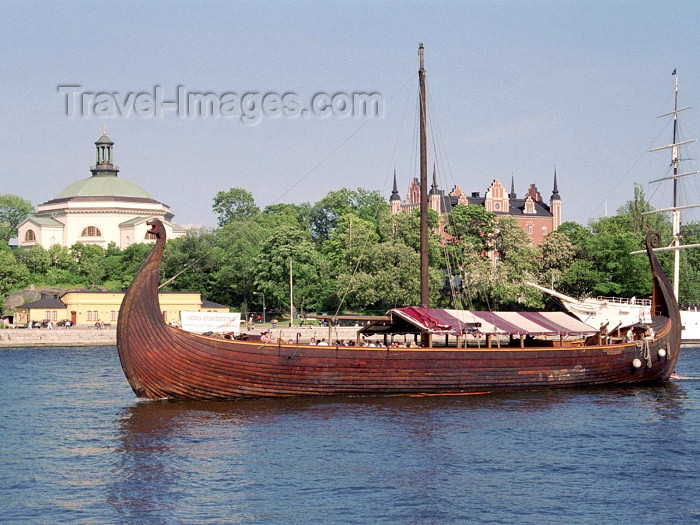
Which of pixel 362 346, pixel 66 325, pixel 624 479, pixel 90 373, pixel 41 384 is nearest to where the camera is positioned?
pixel 624 479

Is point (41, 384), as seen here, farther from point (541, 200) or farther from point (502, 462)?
point (541, 200)

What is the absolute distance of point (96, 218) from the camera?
425 ft

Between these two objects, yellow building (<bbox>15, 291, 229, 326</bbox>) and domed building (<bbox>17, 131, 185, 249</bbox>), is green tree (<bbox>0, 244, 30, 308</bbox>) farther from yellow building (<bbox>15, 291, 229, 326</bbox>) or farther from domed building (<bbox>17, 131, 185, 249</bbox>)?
domed building (<bbox>17, 131, 185, 249</bbox>)

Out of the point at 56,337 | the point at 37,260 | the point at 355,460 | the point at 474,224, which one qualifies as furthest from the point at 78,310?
the point at 355,460

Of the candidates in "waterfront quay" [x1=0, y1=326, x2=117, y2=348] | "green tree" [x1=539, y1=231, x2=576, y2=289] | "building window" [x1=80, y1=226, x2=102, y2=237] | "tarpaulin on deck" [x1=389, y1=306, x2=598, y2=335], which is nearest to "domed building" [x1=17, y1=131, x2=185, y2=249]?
"building window" [x1=80, y1=226, x2=102, y2=237]

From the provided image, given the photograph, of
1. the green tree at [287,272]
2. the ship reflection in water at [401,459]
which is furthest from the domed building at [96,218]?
the ship reflection in water at [401,459]

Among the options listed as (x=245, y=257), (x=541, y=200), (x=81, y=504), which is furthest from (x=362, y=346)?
(x=541, y=200)

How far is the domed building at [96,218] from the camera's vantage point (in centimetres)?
12781

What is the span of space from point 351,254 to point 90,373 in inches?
1653

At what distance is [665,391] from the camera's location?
147ft

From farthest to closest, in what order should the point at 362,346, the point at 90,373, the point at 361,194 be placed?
the point at 361,194 → the point at 90,373 → the point at 362,346

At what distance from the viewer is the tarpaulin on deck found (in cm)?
4088

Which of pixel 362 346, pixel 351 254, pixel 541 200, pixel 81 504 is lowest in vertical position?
pixel 81 504

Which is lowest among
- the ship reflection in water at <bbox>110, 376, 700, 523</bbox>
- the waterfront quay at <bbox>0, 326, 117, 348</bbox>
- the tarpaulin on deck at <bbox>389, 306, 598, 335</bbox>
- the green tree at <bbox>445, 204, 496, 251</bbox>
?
the ship reflection in water at <bbox>110, 376, 700, 523</bbox>
